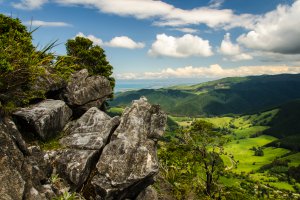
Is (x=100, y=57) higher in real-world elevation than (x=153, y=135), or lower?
higher

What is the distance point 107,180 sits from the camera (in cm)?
2892

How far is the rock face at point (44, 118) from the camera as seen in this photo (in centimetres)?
2757

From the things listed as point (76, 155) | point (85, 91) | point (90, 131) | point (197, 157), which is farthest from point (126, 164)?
point (197, 157)

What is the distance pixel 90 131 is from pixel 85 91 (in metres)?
11.4

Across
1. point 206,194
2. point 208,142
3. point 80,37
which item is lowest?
point 206,194

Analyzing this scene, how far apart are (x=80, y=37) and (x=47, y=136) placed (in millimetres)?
31937

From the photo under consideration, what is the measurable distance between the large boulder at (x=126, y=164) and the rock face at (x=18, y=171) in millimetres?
6142

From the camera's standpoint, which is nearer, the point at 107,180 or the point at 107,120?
the point at 107,180

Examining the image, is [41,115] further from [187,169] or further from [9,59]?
[187,169]

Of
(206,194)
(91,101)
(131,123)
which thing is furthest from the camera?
(206,194)

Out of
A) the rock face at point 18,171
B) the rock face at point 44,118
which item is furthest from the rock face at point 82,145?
the rock face at point 18,171

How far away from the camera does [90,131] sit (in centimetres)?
3378

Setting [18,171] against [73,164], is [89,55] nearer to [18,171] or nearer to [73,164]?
[73,164]

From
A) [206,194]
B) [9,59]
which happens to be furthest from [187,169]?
[9,59]
